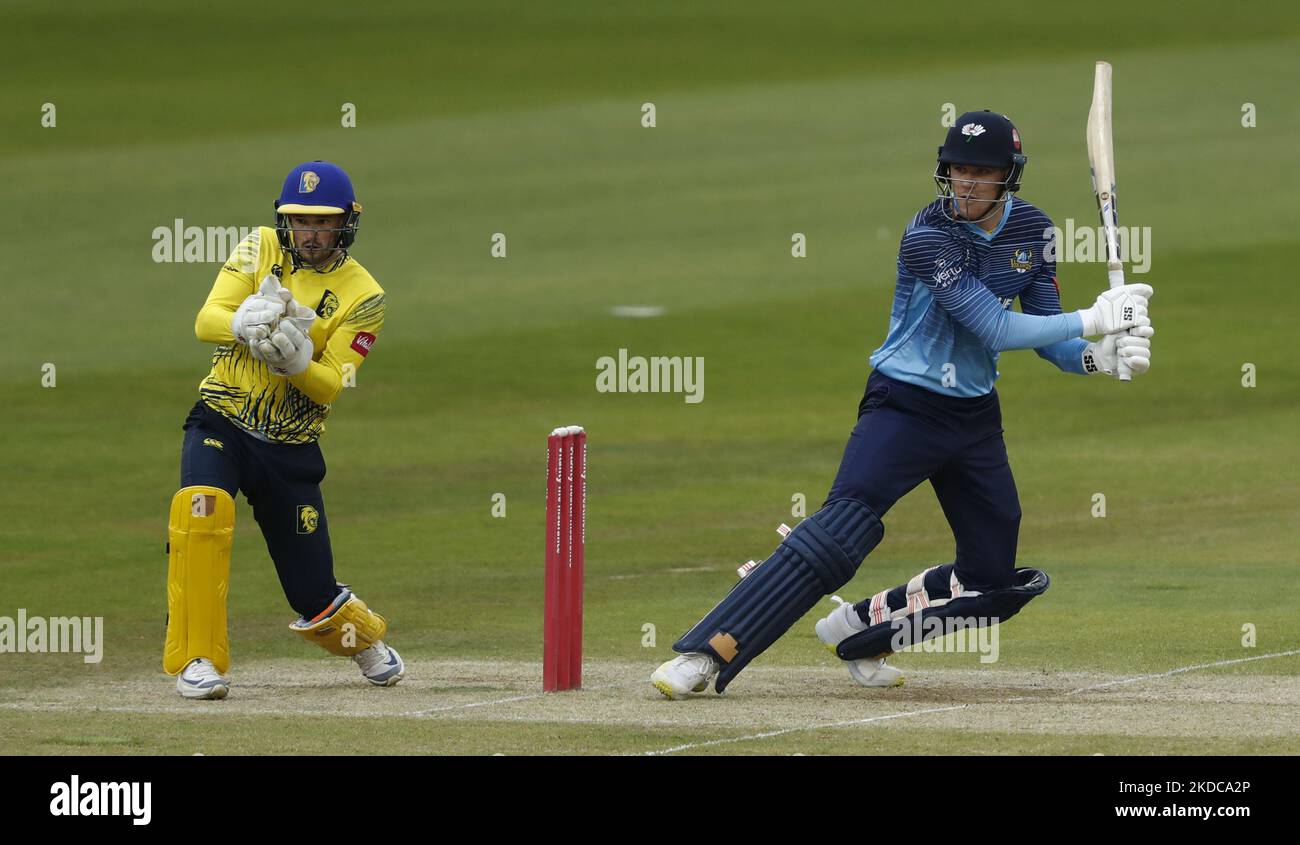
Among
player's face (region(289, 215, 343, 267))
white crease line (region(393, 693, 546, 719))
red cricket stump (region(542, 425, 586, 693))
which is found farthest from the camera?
player's face (region(289, 215, 343, 267))

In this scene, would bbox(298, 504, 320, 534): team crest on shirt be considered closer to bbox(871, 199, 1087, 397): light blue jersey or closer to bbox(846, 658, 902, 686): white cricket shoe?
bbox(846, 658, 902, 686): white cricket shoe

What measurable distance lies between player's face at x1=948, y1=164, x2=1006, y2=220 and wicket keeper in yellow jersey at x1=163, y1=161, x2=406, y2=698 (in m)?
2.38

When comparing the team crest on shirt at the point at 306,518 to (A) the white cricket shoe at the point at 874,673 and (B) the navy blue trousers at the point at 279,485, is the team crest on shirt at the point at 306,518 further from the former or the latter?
(A) the white cricket shoe at the point at 874,673

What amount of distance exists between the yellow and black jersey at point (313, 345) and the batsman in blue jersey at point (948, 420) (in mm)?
1822

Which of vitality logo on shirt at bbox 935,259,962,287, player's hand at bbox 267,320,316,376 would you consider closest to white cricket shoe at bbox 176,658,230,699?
player's hand at bbox 267,320,316,376

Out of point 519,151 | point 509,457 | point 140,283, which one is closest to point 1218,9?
point 519,151

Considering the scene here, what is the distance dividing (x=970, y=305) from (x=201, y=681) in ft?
10.8

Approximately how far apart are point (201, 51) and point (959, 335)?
36898 mm

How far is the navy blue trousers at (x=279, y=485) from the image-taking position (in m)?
8.75

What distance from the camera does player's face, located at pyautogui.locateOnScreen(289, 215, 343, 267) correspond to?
29.2 feet

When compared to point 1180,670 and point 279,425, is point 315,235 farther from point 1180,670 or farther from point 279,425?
point 1180,670

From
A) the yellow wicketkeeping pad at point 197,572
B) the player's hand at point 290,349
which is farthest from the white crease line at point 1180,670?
the yellow wicketkeeping pad at point 197,572

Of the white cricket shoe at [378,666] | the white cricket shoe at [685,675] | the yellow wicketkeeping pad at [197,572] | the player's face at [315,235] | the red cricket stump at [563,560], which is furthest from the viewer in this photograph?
the white cricket shoe at [378,666]

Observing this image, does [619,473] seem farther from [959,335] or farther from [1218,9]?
[1218,9]
